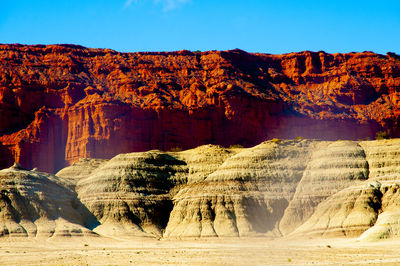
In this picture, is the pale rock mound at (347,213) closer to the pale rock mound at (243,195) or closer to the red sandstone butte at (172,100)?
the pale rock mound at (243,195)

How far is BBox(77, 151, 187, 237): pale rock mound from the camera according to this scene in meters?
102

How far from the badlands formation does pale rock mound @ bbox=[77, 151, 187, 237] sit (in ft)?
0.44

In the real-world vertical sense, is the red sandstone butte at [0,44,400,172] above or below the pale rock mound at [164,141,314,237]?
above

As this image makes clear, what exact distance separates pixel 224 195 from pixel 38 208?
74.3 ft

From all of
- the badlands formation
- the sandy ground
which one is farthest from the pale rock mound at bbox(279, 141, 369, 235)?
the sandy ground

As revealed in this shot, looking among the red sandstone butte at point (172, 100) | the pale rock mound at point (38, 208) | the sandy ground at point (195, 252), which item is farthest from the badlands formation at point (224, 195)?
the red sandstone butte at point (172, 100)

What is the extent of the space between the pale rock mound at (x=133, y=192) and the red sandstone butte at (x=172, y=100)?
57.5 ft

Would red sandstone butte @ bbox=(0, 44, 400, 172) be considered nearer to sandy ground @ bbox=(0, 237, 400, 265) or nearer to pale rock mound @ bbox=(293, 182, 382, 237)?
sandy ground @ bbox=(0, 237, 400, 265)

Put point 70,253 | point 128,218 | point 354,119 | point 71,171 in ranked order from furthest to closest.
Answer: point 354,119 → point 71,171 → point 128,218 → point 70,253

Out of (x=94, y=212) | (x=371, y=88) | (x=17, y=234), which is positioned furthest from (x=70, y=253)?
(x=371, y=88)

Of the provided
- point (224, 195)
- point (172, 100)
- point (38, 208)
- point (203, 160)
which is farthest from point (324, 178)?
point (172, 100)

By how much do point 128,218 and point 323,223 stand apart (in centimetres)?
2409

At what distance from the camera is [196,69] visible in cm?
14488

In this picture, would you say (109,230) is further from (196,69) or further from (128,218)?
(196,69)
